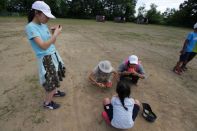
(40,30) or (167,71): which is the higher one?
(40,30)

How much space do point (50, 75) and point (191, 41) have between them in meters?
3.65

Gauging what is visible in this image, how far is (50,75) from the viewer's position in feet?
7.63

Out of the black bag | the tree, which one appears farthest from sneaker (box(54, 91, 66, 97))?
the tree

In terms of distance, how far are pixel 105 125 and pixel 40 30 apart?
5.25 feet

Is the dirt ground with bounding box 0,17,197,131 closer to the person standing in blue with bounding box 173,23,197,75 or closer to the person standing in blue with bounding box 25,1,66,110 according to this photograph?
the person standing in blue with bounding box 173,23,197,75

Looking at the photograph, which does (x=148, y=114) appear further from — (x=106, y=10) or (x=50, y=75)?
(x=106, y=10)

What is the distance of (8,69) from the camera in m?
4.15

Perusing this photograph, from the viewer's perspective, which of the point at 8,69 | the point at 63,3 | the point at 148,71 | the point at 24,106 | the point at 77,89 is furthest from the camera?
the point at 63,3

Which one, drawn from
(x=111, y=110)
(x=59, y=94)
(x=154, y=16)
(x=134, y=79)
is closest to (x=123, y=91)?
(x=111, y=110)

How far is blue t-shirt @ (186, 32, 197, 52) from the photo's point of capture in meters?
4.30

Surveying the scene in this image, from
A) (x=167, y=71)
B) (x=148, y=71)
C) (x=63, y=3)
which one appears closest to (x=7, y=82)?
(x=148, y=71)

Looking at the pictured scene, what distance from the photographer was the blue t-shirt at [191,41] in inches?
169

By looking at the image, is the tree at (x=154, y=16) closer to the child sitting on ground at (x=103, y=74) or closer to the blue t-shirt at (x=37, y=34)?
the child sitting on ground at (x=103, y=74)

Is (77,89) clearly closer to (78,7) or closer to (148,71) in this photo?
(148,71)
